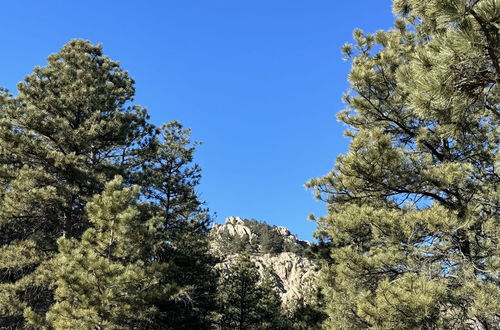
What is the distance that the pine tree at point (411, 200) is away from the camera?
627 cm

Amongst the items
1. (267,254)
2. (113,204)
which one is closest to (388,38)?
(113,204)

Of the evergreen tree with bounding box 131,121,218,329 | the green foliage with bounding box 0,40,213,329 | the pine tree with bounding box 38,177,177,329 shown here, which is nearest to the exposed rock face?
the evergreen tree with bounding box 131,121,218,329

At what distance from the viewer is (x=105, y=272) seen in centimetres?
823

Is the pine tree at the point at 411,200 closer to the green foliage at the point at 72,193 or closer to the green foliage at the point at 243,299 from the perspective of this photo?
the green foliage at the point at 72,193

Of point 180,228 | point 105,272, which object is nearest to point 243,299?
point 180,228

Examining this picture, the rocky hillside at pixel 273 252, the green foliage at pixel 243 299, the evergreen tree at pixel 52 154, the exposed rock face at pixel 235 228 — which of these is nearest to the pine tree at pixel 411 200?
the evergreen tree at pixel 52 154

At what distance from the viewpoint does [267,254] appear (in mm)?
89875

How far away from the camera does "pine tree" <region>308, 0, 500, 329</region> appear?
6266mm

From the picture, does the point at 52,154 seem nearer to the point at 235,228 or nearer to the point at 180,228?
the point at 180,228

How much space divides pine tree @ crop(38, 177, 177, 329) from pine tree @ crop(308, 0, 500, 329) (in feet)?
15.9

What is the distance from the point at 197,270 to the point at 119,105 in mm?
8120

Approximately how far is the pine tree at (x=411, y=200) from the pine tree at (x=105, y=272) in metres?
4.84

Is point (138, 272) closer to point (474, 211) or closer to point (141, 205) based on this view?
point (141, 205)

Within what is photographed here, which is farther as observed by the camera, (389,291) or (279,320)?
(279,320)
